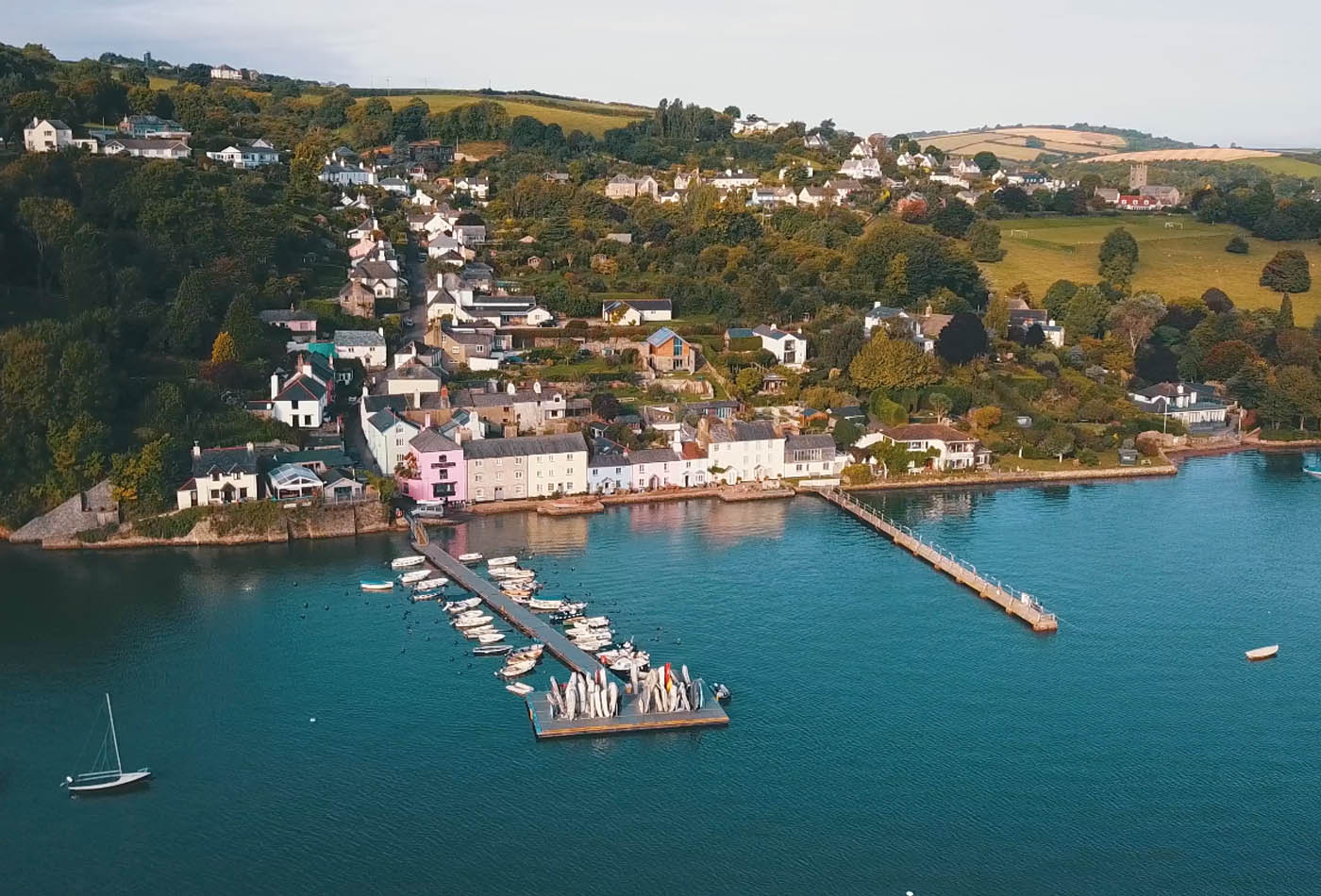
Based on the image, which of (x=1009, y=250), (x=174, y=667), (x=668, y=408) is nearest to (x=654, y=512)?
(x=668, y=408)

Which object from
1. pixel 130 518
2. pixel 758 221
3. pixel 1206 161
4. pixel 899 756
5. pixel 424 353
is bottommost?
pixel 899 756

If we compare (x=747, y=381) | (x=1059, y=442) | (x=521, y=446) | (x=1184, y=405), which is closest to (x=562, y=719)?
(x=521, y=446)

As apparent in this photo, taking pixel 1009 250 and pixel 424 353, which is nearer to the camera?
pixel 424 353

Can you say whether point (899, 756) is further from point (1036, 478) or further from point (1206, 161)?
point (1206, 161)

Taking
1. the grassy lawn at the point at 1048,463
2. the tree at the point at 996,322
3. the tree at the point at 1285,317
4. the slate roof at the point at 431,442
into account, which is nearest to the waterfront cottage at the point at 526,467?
the slate roof at the point at 431,442

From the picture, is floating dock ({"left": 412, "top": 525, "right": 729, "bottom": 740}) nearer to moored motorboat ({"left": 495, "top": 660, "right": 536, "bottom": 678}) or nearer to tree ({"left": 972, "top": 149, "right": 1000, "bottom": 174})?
moored motorboat ({"left": 495, "top": 660, "right": 536, "bottom": 678})

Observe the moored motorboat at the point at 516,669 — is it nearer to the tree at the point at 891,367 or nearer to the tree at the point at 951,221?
the tree at the point at 891,367
